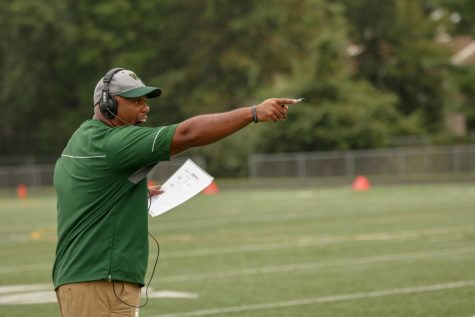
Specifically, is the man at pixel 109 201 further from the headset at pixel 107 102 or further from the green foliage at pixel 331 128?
the green foliage at pixel 331 128

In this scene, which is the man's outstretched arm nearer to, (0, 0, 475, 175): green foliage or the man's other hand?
the man's other hand

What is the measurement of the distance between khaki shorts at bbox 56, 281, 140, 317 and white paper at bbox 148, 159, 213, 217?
662mm

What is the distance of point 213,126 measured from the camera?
17.6 ft

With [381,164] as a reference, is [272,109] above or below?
above

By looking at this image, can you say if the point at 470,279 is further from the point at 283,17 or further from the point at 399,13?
the point at 399,13

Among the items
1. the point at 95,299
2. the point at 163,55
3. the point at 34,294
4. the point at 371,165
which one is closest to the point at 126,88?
the point at 95,299

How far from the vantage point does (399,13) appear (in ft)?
235

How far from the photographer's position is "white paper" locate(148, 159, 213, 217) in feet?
19.9

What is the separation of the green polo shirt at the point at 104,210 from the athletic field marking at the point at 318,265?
23.1 ft

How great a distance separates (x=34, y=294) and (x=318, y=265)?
11.8ft

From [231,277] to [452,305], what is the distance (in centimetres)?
337

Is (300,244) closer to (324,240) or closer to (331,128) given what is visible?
(324,240)

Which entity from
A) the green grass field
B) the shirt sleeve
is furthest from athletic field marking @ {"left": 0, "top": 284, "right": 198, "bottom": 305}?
the shirt sleeve

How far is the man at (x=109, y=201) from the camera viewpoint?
5.44 meters
